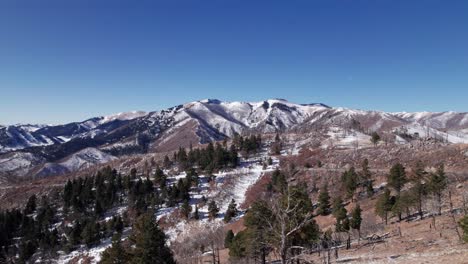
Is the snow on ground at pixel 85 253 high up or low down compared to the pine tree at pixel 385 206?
down

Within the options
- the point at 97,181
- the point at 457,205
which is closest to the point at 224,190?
the point at 97,181

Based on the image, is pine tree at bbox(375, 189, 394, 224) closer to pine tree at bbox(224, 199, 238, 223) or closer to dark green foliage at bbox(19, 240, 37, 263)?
pine tree at bbox(224, 199, 238, 223)

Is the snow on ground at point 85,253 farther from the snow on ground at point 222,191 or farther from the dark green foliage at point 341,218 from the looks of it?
the dark green foliage at point 341,218

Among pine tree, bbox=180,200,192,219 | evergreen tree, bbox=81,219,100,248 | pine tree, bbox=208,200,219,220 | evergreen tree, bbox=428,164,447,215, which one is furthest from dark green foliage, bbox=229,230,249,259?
evergreen tree, bbox=81,219,100,248

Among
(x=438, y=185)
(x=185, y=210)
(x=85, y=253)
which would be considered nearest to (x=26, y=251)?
(x=85, y=253)

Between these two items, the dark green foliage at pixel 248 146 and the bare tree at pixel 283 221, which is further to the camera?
the dark green foliage at pixel 248 146

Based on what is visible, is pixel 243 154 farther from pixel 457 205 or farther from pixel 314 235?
pixel 314 235

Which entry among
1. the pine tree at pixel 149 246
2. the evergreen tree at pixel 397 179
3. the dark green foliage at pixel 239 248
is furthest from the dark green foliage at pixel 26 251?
the evergreen tree at pixel 397 179

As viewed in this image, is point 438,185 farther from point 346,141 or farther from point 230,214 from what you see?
point 346,141
